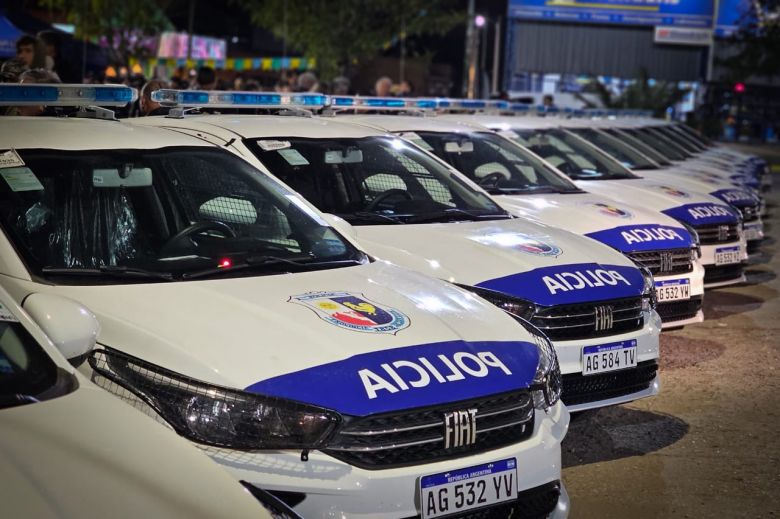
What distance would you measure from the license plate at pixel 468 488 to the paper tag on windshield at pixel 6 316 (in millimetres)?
1314

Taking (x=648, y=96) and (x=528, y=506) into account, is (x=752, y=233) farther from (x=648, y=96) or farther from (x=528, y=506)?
(x=648, y=96)

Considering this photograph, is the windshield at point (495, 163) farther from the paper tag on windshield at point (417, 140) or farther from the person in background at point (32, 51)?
the person in background at point (32, 51)

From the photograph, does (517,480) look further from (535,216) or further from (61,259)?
(535,216)

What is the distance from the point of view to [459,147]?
8.13 metres

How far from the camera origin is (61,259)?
4152mm

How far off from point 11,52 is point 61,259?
12.5m

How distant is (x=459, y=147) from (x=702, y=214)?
248 cm

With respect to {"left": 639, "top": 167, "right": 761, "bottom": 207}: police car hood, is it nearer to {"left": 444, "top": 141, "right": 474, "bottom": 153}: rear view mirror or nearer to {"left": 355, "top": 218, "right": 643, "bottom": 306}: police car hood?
{"left": 444, "top": 141, "right": 474, "bottom": 153}: rear view mirror

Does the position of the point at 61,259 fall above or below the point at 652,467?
above

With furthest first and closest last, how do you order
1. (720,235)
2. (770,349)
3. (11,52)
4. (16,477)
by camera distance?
1. (11,52)
2. (720,235)
3. (770,349)
4. (16,477)

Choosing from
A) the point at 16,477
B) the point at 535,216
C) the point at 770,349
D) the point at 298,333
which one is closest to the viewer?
the point at 16,477

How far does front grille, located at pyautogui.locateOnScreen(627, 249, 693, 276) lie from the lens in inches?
294

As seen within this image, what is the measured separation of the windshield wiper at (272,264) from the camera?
418 centimetres

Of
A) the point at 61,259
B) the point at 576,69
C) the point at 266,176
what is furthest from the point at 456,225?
the point at 576,69
